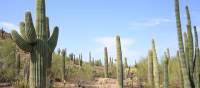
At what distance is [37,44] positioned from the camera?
39.3 ft

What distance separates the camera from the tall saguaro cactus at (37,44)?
11578 mm

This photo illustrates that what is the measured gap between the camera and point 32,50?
1197cm

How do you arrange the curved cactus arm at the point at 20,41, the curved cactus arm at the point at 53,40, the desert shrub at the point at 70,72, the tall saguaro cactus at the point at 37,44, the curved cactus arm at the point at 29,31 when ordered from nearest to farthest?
the curved cactus arm at the point at 20,41, the curved cactus arm at the point at 29,31, the tall saguaro cactus at the point at 37,44, the curved cactus arm at the point at 53,40, the desert shrub at the point at 70,72

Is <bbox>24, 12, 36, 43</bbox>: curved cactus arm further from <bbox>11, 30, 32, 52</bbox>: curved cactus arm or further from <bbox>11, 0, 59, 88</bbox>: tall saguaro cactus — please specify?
<bbox>11, 30, 32, 52</bbox>: curved cactus arm

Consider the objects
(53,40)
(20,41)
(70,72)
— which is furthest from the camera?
(70,72)

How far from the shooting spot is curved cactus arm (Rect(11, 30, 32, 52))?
11.3m

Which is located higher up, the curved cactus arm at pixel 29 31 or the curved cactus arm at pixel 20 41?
the curved cactus arm at pixel 29 31

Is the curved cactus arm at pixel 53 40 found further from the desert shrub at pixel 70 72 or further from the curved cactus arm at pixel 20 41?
the desert shrub at pixel 70 72

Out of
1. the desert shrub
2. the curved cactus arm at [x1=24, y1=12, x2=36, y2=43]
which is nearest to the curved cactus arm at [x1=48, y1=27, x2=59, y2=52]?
the curved cactus arm at [x1=24, y1=12, x2=36, y2=43]

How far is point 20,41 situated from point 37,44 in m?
0.66

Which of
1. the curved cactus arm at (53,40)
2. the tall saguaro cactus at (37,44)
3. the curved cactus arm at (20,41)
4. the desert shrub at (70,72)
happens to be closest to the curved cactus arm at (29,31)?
the tall saguaro cactus at (37,44)

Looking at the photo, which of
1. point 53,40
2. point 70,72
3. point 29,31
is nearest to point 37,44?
point 29,31

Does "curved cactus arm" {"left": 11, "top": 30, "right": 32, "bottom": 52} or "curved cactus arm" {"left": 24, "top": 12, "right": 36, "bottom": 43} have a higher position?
"curved cactus arm" {"left": 24, "top": 12, "right": 36, "bottom": 43}

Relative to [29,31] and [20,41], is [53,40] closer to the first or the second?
[29,31]
